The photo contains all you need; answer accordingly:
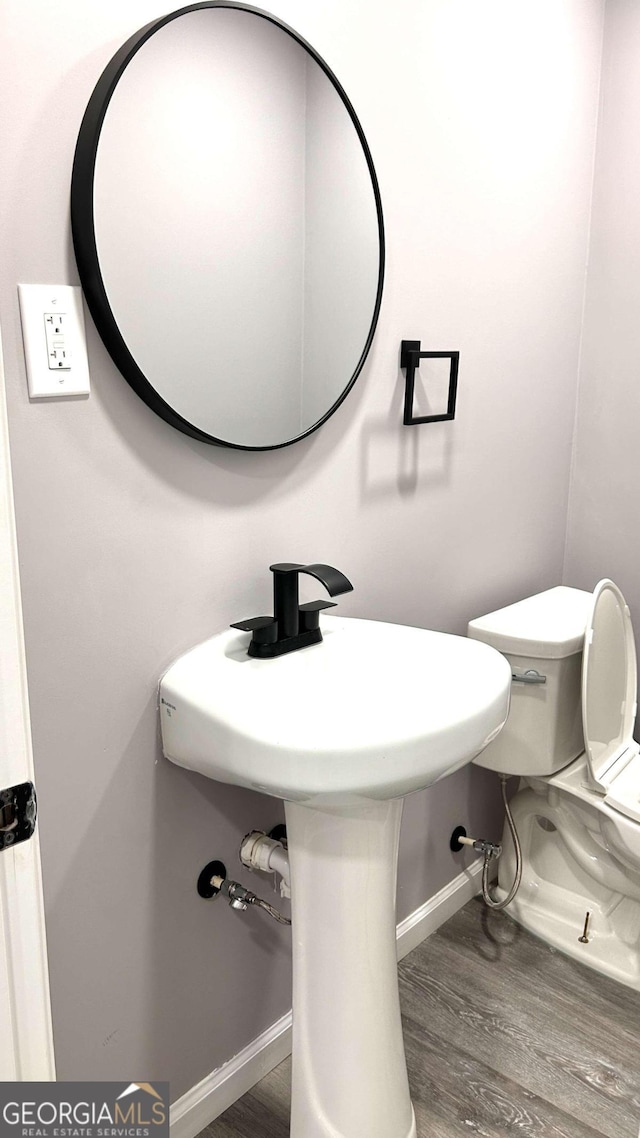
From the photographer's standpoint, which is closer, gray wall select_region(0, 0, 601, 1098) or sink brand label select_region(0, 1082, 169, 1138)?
sink brand label select_region(0, 1082, 169, 1138)

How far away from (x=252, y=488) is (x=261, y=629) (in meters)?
0.24

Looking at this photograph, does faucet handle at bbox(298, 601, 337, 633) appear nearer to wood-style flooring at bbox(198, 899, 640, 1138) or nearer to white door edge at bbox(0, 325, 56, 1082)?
white door edge at bbox(0, 325, 56, 1082)

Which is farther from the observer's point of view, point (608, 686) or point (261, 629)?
point (608, 686)

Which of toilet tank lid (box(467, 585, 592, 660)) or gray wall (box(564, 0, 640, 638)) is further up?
gray wall (box(564, 0, 640, 638))

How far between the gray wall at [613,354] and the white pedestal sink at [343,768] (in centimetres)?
98

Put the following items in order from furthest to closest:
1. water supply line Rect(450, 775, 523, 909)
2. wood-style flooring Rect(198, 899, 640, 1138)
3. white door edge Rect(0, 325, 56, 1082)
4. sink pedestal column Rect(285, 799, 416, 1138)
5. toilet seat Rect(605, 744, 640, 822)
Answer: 1. water supply line Rect(450, 775, 523, 909)
2. toilet seat Rect(605, 744, 640, 822)
3. wood-style flooring Rect(198, 899, 640, 1138)
4. sink pedestal column Rect(285, 799, 416, 1138)
5. white door edge Rect(0, 325, 56, 1082)

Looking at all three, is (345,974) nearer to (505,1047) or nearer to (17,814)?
(505,1047)

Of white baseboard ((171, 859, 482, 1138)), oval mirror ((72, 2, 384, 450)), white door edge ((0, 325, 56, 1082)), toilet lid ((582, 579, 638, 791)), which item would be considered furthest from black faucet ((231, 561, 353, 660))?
white baseboard ((171, 859, 482, 1138))

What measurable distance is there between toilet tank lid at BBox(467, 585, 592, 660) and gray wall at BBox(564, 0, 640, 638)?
0.24m


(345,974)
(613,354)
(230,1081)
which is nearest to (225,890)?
(345,974)

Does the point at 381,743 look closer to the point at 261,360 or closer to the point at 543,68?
the point at 261,360

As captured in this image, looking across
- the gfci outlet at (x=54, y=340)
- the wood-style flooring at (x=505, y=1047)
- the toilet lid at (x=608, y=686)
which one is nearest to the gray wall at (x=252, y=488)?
the gfci outlet at (x=54, y=340)

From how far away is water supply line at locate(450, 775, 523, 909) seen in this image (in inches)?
82.7

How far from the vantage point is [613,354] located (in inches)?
89.0
